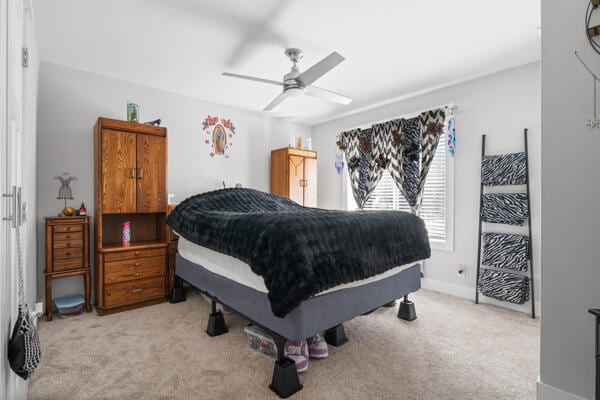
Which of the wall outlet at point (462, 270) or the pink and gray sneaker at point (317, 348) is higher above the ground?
the wall outlet at point (462, 270)

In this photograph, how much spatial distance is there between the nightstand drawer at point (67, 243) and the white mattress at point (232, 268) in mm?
1037

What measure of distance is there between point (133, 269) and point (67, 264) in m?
0.57

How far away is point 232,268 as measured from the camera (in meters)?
2.12

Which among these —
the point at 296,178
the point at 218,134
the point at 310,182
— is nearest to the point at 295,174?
the point at 296,178

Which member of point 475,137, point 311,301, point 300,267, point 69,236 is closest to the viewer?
point 300,267

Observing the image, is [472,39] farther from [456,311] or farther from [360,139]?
[456,311]

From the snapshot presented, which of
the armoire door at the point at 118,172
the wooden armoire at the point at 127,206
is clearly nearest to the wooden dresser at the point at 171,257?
the wooden armoire at the point at 127,206

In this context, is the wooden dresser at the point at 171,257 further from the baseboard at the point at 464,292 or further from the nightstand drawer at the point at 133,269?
the baseboard at the point at 464,292

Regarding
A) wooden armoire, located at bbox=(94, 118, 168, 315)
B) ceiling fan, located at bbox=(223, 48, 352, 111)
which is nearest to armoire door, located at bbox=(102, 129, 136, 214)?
wooden armoire, located at bbox=(94, 118, 168, 315)

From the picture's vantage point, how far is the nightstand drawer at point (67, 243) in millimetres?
2752

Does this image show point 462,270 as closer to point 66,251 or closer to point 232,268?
point 232,268

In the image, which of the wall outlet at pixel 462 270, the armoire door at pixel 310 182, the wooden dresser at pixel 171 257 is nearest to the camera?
the wooden dresser at pixel 171 257

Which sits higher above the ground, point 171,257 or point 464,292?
point 171,257

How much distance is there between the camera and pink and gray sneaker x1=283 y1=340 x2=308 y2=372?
74.9 inches
